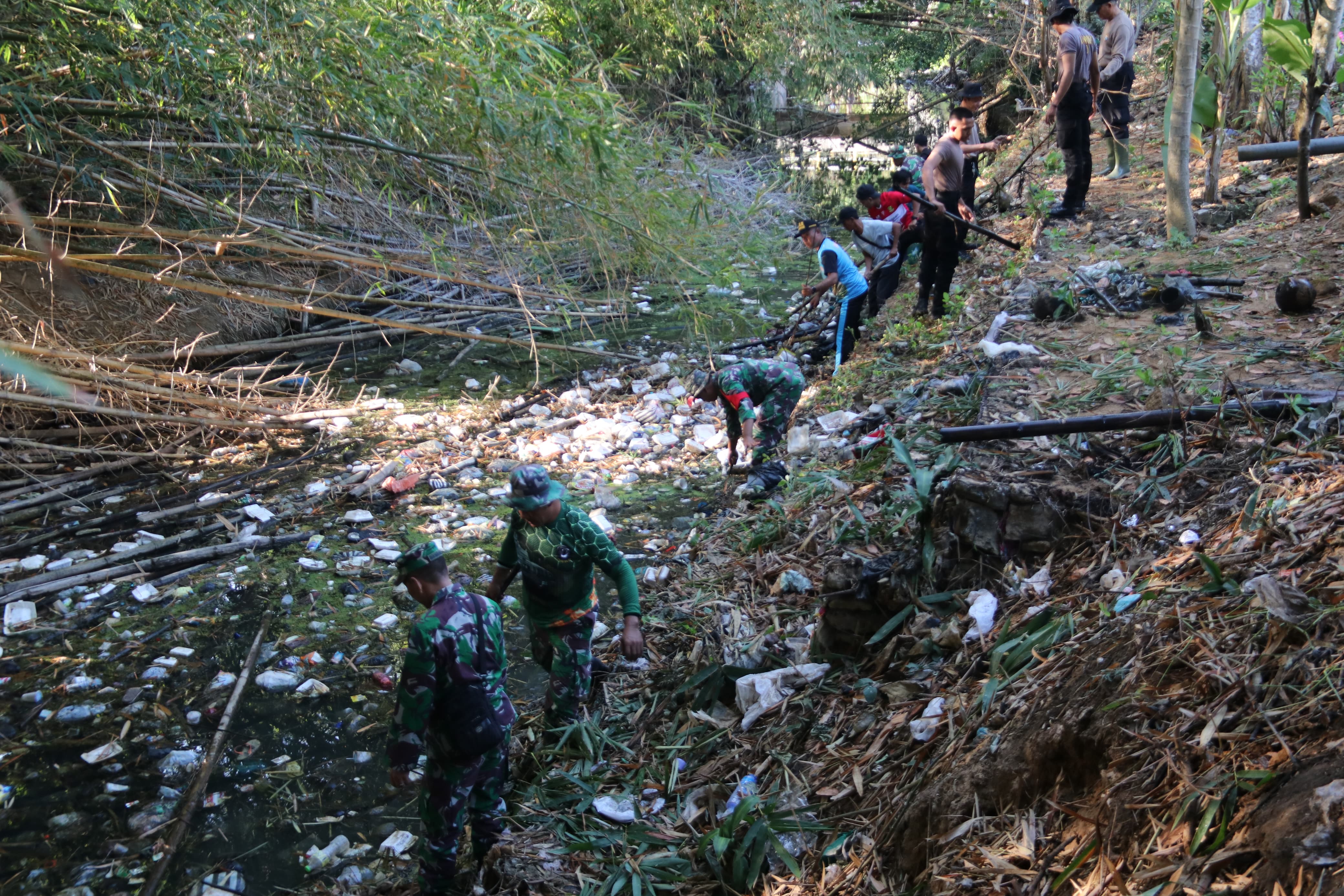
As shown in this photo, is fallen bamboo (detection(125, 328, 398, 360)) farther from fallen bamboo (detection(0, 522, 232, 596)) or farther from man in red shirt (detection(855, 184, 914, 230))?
man in red shirt (detection(855, 184, 914, 230))

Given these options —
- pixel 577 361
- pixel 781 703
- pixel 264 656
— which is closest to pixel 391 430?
pixel 577 361

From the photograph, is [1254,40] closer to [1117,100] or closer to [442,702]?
[1117,100]

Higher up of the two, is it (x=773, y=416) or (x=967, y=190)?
(x=967, y=190)

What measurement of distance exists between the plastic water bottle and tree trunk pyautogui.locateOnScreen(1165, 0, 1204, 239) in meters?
4.83

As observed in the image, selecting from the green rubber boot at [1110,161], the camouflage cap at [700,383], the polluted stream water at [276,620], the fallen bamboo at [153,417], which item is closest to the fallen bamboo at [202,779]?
the polluted stream water at [276,620]

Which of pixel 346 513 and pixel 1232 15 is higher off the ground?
pixel 1232 15

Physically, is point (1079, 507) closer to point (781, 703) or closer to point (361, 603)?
point (781, 703)

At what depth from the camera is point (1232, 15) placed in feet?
20.4

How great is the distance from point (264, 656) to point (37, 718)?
3.14 ft

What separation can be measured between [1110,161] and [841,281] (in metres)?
3.44

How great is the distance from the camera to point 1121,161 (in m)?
8.16

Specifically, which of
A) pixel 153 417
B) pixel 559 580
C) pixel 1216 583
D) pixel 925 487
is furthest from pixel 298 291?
pixel 1216 583

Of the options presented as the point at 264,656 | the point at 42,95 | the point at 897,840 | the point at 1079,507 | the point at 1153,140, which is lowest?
the point at 264,656

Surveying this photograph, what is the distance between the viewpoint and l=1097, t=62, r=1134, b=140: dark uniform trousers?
25.5 ft
